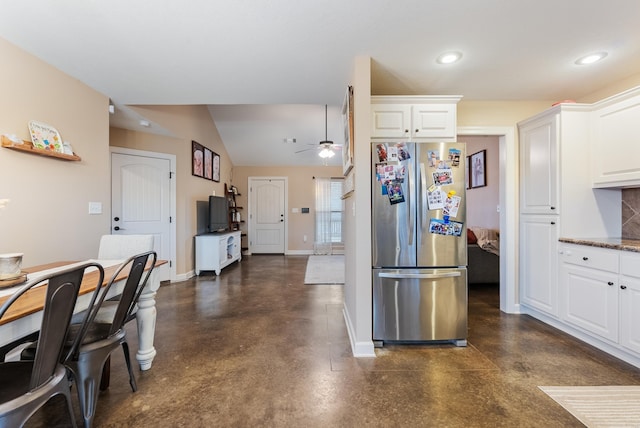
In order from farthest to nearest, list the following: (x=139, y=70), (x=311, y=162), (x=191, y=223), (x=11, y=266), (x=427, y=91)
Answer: (x=311, y=162), (x=191, y=223), (x=427, y=91), (x=139, y=70), (x=11, y=266)

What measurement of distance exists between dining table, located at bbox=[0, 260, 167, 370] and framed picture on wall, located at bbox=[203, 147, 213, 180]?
3.44 meters

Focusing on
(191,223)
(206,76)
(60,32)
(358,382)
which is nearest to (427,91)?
(206,76)

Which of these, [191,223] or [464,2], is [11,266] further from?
[191,223]

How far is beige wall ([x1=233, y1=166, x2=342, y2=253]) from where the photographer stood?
7.25 m

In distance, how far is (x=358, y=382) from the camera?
1777 mm

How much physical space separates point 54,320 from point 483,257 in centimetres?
425

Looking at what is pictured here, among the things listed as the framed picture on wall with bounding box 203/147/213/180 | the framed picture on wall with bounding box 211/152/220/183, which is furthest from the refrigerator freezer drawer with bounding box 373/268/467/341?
the framed picture on wall with bounding box 211/152/220/183

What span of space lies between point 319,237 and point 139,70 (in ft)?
18.0

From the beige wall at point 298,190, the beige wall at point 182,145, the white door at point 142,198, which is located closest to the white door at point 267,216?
the beige wall at point 298,190

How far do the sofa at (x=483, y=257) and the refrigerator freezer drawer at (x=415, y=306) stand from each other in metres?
1.77

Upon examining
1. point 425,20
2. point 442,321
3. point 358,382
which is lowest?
point 358,382

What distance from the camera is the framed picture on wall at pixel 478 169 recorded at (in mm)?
4609

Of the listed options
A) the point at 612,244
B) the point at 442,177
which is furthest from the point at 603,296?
the point at 442,177

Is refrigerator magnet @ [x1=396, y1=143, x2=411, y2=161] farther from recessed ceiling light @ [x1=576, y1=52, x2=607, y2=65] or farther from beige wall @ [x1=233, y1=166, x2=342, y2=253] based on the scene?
beige wall @ [x1=233, y1=166, x2=342, y2=253]
